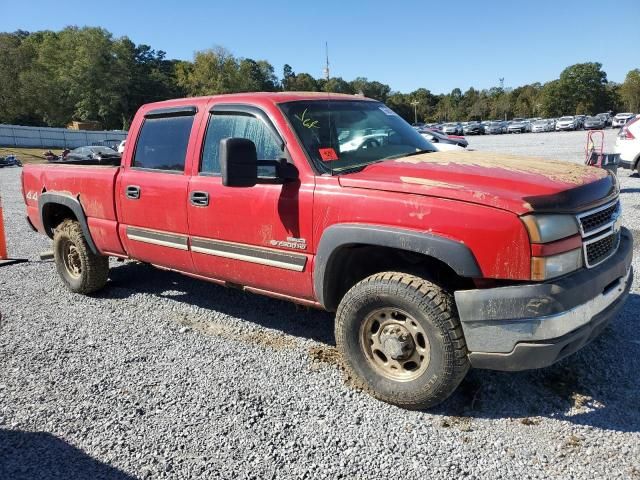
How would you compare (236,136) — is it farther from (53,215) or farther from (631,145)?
(631,145)

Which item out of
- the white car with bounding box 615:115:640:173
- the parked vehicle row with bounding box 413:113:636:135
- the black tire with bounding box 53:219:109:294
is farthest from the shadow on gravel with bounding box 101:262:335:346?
the parked vehicle row with bounding box 413:113:636:135

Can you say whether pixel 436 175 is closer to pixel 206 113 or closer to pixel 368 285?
pixel 368 285

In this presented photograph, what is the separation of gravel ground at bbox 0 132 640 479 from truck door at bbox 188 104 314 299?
644 millimetres

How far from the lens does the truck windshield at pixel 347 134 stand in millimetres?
3566

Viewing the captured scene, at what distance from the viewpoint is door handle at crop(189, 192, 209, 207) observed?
3938 mm

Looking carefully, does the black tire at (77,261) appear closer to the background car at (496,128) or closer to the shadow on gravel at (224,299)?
the shadow on gravel at (224,299)

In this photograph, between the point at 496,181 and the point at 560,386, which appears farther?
the point at 560,386

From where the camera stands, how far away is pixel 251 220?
12.0ft

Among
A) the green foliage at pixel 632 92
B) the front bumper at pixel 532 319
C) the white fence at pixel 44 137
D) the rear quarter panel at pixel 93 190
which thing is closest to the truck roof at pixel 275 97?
the rear quarter panel at pixel 93 190

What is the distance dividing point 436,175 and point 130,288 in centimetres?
396

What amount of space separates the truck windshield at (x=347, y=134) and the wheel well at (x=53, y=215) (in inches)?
127

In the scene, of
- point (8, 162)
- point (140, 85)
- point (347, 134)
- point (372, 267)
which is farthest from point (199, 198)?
point (140, 85)

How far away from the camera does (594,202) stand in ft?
9.66

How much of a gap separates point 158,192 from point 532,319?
3.03m
